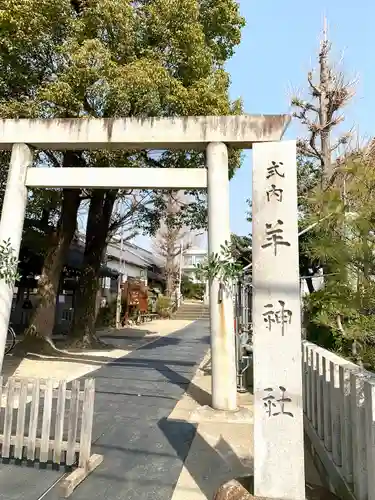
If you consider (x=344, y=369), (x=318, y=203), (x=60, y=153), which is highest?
(x=60, y=153)

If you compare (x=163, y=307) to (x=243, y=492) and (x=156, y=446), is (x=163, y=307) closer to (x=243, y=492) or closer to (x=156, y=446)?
(x=156, y=446)

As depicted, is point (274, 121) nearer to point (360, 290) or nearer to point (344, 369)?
point (360, 290)

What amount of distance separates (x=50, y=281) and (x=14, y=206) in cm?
476

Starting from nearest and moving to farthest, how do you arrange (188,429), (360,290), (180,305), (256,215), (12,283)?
(256,215)
(360,290)
(188,429)
(12,283)
(180,305)

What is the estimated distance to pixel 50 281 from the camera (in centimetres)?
1027

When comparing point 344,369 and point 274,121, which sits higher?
point 274,121

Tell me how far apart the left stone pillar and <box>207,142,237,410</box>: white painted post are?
2713 mm

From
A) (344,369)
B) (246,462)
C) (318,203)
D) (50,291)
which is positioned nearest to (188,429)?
(246,462)

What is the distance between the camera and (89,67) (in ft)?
25.1

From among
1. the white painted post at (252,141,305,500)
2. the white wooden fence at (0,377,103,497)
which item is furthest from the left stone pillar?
the white painted post at (252,141,305,500)

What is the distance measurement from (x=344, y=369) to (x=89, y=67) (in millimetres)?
7004

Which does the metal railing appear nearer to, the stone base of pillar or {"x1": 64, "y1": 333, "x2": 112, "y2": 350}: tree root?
the stone base of pillar

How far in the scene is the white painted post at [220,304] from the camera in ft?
18.0

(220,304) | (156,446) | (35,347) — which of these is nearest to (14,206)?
(220,304)
